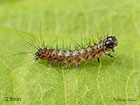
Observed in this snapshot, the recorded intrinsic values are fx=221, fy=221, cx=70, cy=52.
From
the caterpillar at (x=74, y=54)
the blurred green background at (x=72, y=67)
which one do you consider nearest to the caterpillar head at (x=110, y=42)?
the caterpillar at (x=74, y=54)

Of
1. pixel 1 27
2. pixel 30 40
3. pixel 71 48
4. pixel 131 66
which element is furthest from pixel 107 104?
pixel 1 27

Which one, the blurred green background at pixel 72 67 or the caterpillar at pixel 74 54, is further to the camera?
the caterpillar at pixel 74 54

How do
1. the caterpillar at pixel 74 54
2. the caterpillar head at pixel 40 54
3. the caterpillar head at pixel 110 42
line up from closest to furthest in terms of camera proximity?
Result: the caterpillar head at pixel 110 42 → the caterpillar at pixel 74 54 → the caterpillar head at pixel 40 54

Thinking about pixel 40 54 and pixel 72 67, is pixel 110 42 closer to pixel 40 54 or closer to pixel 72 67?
pixel 72 67

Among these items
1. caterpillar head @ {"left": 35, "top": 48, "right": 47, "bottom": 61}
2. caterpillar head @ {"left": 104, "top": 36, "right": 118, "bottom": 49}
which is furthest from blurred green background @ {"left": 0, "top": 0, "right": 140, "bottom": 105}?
caterpillar head @ {"left": 104, "top": 36, "right": 118, "bottom": 49}

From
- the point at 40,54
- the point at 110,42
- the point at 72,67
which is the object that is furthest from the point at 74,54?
the point at 110,42

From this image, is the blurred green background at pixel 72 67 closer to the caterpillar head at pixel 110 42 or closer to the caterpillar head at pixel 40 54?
the caterpillar head at pixel 40 54

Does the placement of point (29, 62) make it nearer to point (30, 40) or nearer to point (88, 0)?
point (30, 40)
